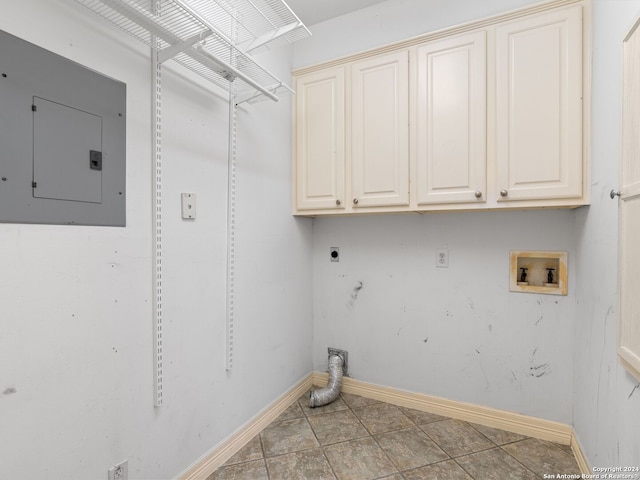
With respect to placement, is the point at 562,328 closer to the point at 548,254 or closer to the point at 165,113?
the point at 548,254

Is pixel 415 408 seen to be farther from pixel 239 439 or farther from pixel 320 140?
pixel 320 140

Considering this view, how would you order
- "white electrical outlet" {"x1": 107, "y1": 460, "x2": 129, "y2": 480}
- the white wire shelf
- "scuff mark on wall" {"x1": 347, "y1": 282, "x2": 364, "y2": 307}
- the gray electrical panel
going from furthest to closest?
1. "scuff mark on wall" {"x1": 347, "y1": 282, "x2": 364, "y2": 307}
2. "white electrical outlet" {"x1": 107, "y1": 460, "x2": 129, "y2": 480}
3. the white wire shelf
4. the gray electrical panel

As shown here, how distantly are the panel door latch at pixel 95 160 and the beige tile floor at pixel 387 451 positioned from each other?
5.00 feet

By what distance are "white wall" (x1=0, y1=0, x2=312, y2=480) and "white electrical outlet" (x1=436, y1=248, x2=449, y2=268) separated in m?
1.12

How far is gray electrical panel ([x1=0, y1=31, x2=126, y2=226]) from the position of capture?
936 mm

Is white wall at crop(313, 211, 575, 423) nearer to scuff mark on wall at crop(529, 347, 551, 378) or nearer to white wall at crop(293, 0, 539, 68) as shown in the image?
scuff mark on wall at crop(529, 347, 551, 378)

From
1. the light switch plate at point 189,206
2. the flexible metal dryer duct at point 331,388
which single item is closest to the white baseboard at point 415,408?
the flexible metal dryer duct at point 331,388

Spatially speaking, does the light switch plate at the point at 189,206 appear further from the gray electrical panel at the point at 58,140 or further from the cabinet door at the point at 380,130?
the cabinet door at the point at 380,130

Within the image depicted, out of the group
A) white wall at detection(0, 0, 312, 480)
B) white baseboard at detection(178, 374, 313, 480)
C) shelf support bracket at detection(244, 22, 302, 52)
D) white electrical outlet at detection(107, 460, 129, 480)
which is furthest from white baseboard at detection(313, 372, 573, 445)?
shelf support bracket at detection(244, 22, 302, 52)

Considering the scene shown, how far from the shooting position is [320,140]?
2195mm

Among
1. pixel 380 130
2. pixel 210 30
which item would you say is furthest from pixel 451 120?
pixel 210 30

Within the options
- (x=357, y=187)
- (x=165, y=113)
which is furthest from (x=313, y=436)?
(x=165, y=113)

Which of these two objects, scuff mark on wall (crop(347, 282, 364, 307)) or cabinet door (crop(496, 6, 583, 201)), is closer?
cabinet door (crop(496, 6, 583, 201))

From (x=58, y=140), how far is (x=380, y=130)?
161cm
